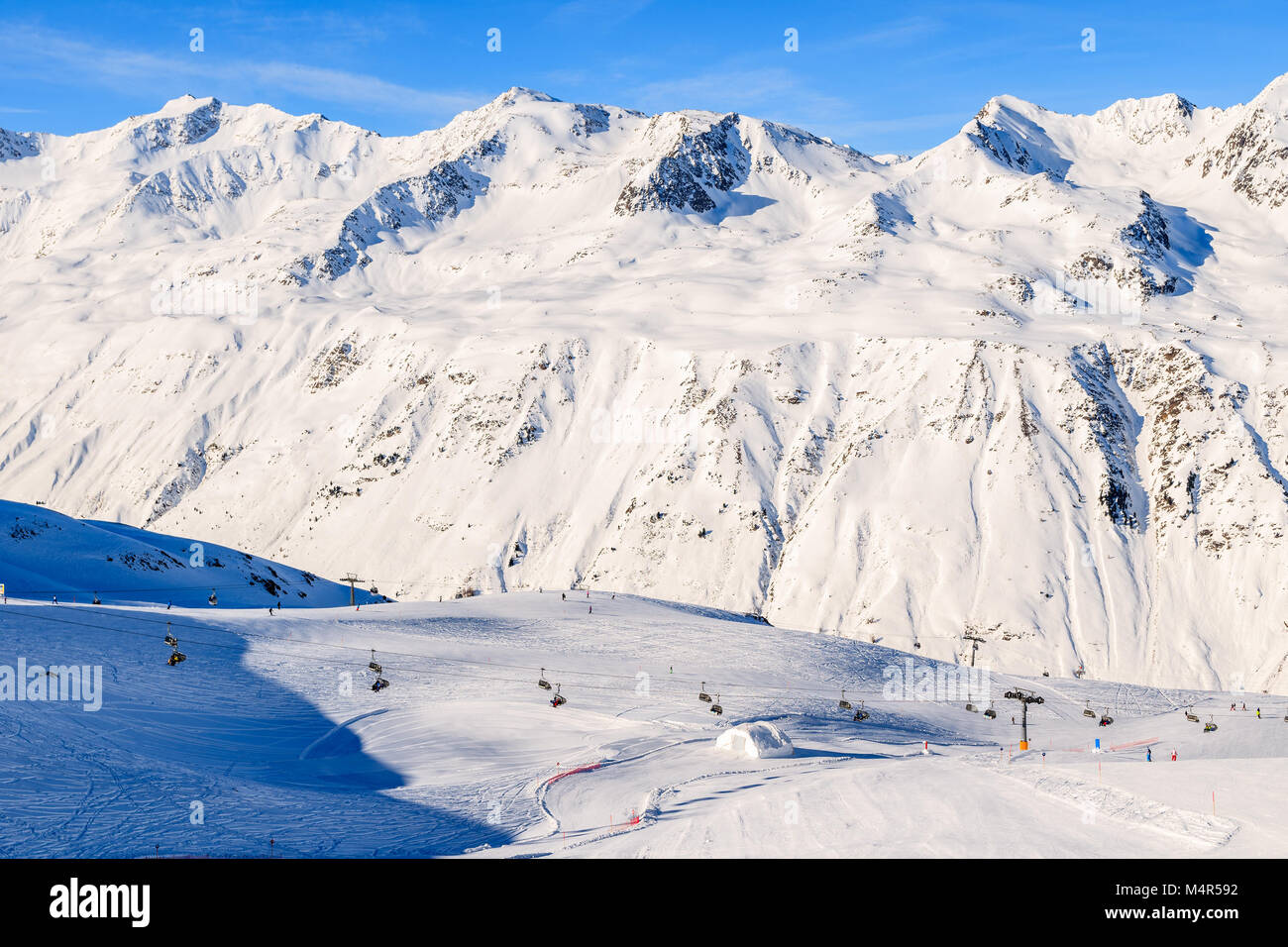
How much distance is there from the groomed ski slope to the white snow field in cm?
19

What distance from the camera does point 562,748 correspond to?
5234 cm

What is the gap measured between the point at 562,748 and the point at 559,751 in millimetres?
573

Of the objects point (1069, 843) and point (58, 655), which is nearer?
point (1069, 843)

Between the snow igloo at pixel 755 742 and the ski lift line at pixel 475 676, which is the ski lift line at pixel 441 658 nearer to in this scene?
the ski lift line at pixel 475 676

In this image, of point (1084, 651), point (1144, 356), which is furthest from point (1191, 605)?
point (1144, 356)

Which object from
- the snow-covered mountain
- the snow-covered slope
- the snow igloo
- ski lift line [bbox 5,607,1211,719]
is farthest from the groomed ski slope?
the snow-covered mountain

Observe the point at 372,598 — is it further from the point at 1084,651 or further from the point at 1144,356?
the point at 1144,356

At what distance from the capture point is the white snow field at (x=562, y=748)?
32781 millimetres

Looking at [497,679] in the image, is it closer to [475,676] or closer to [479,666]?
[475,676]

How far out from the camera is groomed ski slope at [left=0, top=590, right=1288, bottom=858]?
107 ft

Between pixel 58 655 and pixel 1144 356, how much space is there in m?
155

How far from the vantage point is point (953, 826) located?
106 ft

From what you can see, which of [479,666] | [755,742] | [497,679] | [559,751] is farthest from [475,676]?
[755,742]
